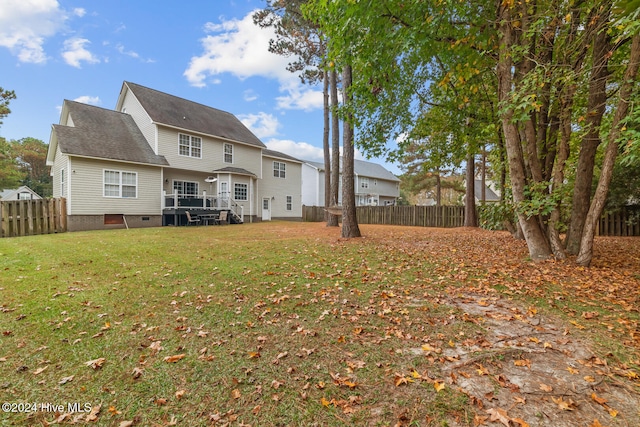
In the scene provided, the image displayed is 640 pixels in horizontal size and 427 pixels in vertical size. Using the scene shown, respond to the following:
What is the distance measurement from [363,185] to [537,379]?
34915 millimetres

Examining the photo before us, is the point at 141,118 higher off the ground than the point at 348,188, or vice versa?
the point at 141,118

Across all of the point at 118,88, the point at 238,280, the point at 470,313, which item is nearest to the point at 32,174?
the point at 118,88

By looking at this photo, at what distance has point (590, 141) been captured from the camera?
237 inches

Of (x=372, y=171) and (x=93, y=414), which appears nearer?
(x=93, y=414)

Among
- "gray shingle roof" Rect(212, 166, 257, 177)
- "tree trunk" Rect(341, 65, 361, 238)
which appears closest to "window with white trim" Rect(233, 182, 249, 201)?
"gray shingle roof" Rect(212, 166, 257, 177)

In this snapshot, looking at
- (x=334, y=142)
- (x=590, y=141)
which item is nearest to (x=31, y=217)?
(x=334, y=142)

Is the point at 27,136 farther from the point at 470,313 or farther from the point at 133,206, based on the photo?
the point at 470,313

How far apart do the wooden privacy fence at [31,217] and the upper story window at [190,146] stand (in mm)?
7989

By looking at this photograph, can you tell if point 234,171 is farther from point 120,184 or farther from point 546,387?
point 546,387

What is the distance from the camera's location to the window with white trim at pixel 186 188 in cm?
1953

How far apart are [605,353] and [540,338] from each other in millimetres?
478

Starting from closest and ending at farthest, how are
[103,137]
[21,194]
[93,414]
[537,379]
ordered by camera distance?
[93,414] → [537,379] → [103,137] → [21,194]

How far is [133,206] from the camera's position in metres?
16.9

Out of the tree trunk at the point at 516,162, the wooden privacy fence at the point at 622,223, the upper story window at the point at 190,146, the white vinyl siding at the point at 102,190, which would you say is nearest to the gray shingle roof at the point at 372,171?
the upper story window at the point at 190,146
